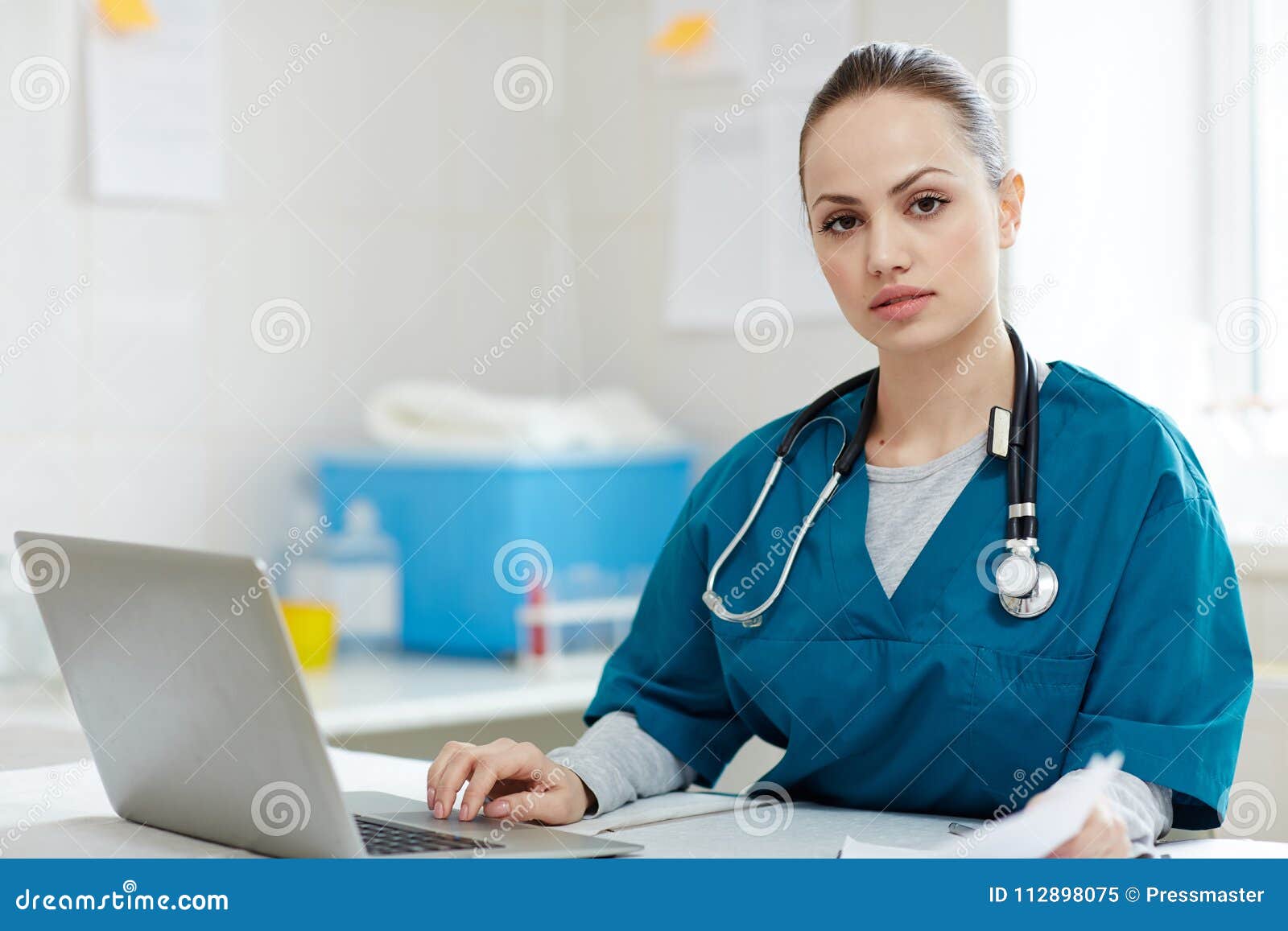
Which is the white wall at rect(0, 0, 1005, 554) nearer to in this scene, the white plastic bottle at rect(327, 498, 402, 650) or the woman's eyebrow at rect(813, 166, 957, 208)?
the white plastic bottle at rect(327, 498, 402, 650)

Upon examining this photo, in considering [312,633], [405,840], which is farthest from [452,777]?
[312,633]

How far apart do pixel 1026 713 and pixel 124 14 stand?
1.85 metres

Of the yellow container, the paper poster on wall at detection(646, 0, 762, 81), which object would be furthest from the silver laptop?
the paper poster on wall at detection(646, 0, 762, 81)

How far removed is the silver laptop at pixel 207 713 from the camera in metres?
0.93

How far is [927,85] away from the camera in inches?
53.5

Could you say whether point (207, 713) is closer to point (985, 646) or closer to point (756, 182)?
point (985, 646)

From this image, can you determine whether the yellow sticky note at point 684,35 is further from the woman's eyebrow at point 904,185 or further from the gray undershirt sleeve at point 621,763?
the gray undershirt sleeve at point 621,763

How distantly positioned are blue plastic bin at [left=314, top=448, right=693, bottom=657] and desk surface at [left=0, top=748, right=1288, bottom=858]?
1.13m

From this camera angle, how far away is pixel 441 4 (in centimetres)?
287

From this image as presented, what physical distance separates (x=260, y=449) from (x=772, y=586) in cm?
144

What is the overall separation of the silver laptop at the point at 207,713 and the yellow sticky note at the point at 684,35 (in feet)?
5.93
